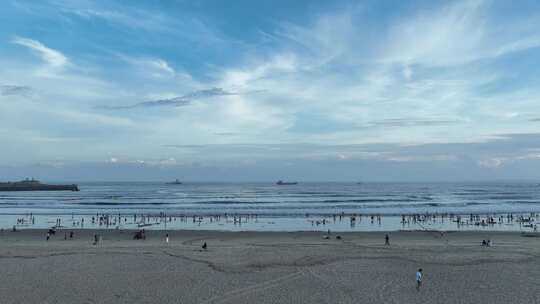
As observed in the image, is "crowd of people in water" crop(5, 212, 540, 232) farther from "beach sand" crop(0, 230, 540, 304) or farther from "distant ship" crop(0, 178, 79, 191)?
"distant ship" crop(0, 178, 79, 191)

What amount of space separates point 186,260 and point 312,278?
879 centimetres

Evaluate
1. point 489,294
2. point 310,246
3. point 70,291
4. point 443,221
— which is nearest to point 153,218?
point 310,246

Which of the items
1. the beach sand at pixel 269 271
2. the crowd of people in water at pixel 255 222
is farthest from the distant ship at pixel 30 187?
the beach sand at pixel 269 271

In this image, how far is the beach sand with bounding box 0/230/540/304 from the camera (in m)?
19.6

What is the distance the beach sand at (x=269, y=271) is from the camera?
19594 millimetres

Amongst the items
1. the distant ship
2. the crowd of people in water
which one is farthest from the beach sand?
the distant ship

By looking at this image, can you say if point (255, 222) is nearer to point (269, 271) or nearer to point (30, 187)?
point (269, 271)

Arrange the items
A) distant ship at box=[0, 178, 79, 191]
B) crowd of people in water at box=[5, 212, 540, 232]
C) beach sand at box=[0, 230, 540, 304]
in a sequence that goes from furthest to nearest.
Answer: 1. distant ship at box=[0, 178, 79, 191]
2. crowd of people in water at box=[5, 212, 540, 232]
3. beach sand at box=[0, 230, 540, 304]

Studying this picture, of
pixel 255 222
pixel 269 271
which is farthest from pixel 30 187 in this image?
pixel 269 271

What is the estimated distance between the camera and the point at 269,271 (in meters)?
24.5

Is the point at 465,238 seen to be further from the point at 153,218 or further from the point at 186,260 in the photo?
the point at 153,218

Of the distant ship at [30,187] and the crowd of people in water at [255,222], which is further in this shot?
the distant ship at [30,187]

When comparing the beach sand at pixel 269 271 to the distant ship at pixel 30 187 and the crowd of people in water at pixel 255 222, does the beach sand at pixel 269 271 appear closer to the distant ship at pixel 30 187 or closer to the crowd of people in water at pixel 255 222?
the crowd of people in water at pixel 255 222

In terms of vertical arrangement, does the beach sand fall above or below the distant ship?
below
